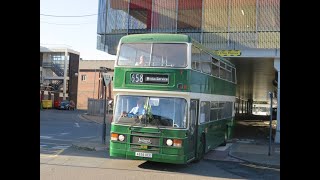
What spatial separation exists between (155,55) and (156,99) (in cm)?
126

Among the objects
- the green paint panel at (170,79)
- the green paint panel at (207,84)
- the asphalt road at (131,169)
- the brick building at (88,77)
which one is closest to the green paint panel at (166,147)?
the asphalt road at (131,169)

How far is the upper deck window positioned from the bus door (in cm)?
128

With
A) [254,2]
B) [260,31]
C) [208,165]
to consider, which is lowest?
[208,165]

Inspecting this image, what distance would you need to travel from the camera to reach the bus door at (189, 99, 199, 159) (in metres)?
11.8

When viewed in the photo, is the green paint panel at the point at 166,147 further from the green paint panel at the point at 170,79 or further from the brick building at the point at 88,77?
the brick building at the point at 88,77

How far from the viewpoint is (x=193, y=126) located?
39.6ft

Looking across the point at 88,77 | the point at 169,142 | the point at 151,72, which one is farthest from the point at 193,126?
the point at 88,77
